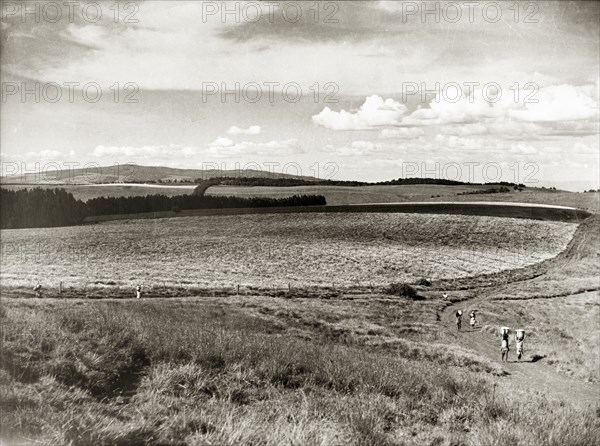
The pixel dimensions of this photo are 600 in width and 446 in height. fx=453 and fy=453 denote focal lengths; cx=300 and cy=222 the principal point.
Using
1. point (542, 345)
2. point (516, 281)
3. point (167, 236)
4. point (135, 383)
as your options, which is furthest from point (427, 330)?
point (167, 236)

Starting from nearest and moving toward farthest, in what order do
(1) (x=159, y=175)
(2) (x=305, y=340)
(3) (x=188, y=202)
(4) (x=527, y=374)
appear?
1. (4) (x=527, y=374)
2. (2) (x=305, y=340)
3. (3) (x=188, y=202)
4. (1) (x=159, y=175)

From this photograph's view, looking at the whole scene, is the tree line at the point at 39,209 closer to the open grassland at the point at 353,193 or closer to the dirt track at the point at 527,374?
the open grassland at the point at 353,193

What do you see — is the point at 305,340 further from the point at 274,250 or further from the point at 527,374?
the point at 274,250

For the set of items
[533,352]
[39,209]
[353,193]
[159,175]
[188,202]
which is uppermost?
[159,175]

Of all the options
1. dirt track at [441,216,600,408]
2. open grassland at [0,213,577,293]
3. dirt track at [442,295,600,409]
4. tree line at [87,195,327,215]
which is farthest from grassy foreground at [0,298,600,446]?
tree line at [87,195,327,215]

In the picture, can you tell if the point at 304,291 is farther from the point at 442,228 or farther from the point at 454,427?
the point at 454,427

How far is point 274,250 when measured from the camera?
3591 centimetres

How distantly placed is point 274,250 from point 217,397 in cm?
2971

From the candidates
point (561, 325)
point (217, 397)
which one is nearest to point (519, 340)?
point (561, 325)

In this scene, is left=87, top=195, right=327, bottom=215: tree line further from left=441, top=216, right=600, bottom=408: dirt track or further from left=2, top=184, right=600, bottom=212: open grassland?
left=441, top=216, right=600, bottom=408: dirt track

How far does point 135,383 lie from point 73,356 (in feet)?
3.28

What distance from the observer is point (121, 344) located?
7.34 m

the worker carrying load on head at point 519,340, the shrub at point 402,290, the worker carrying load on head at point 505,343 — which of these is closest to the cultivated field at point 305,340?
the worker carrying load on head at point 519,340

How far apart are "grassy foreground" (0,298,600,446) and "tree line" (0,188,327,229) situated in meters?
20.9
